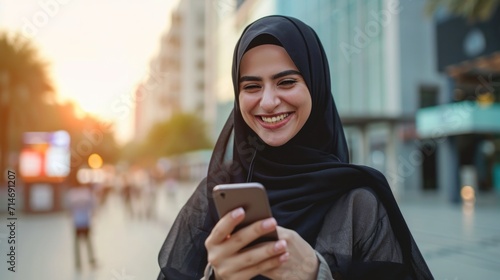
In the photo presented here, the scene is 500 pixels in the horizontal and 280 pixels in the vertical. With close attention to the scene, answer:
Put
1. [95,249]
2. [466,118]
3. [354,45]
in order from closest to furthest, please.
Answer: [95,249]
[466,118]
[354,45]

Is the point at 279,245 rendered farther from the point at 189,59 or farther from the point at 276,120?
the point at 189,59

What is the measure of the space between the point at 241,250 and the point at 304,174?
371 mm

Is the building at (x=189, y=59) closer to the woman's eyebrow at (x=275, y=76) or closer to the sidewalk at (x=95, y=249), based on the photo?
the sidewalk at (x=95, y=249)

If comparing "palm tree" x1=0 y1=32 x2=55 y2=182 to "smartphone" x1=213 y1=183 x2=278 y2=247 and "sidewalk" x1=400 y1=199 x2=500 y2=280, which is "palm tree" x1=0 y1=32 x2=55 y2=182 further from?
"smartphone" x1=213 y1=183 x2=278 y2=247

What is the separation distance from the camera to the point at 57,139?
12688mm

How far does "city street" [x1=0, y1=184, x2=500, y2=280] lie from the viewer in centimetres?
539

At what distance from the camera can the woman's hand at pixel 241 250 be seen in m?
0.85

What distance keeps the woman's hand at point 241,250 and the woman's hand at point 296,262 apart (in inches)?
0.9

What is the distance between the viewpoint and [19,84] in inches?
593

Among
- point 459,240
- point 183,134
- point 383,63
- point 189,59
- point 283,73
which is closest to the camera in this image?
point 283,73

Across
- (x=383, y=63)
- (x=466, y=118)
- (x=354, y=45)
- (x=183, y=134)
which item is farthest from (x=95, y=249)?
(x=183, y=134)

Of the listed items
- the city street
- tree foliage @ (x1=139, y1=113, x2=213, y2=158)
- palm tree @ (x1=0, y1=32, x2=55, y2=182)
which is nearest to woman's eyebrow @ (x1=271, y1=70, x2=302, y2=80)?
the city street

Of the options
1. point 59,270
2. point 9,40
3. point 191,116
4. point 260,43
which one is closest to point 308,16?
point 9,40

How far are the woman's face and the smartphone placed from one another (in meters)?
0.38
